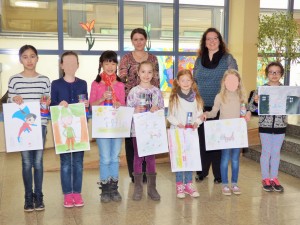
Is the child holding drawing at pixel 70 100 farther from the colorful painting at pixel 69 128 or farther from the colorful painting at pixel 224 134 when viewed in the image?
the colorful painting at pixel 224 134

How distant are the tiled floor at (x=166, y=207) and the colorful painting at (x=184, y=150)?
13.2 inches

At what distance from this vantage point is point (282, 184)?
12.9 ft

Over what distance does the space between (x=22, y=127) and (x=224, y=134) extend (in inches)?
72.1

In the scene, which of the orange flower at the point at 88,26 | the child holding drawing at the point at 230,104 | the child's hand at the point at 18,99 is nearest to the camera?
the child's hand at the point at 18,99

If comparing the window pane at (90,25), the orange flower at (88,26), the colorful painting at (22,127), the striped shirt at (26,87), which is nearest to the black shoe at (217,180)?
the colorful painting at (22,127)

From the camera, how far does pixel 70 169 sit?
320 cm

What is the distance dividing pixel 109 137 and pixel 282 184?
205 cm

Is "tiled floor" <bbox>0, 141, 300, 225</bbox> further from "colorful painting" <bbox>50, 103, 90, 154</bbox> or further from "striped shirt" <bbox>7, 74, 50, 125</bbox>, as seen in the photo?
"striped shirt" <bbox>7, 74, 50, 125</bbox>

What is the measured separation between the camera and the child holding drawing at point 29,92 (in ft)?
9.73

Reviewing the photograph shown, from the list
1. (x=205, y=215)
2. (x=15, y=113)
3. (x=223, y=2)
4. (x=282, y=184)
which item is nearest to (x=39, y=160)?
(x=15, y=113)

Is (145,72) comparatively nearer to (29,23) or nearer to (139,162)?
(139,162)

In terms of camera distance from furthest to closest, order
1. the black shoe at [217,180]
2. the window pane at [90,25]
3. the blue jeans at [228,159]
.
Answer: the window pane at [90,25] → the black shoe at [217,180] → the blue jeans at [228,159]

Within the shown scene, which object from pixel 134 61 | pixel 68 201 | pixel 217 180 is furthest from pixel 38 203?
pixel 217 180

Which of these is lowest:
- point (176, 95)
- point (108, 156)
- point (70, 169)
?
point (70, 169)
